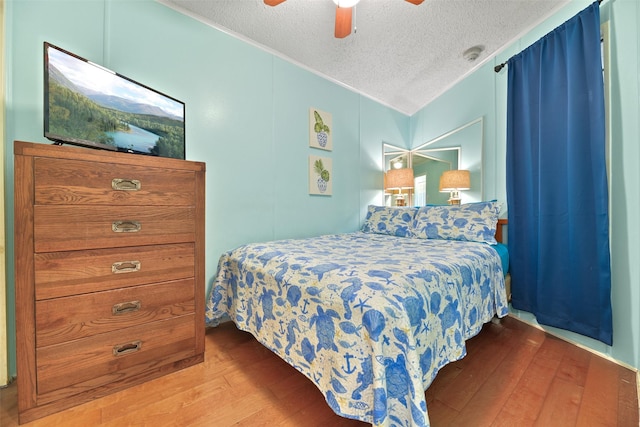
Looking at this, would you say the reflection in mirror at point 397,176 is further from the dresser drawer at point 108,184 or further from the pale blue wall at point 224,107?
the dresser drawer at point 108,184

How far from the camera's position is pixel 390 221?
100 inches

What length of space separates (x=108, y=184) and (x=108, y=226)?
20cm

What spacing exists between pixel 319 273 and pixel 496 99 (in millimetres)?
2391

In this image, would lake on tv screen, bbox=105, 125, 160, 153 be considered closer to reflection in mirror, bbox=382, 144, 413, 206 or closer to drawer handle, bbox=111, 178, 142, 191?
drawer handle, bbox=111, 178, 142, 191

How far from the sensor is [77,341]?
3.44ft

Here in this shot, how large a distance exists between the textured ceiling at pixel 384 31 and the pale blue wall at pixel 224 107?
0.44 feet

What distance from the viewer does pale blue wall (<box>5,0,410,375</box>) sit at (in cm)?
129

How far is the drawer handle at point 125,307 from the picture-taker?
1.13 m

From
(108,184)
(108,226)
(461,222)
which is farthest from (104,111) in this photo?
(461,222)

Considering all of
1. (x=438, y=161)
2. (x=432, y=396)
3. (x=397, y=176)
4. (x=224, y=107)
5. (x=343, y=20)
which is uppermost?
(x=343, y=20)

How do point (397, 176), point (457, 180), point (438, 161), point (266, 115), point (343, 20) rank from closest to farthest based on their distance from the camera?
point (343, 20), point (266, 115), point (457, 180), point (438, 161), point (397, 176)

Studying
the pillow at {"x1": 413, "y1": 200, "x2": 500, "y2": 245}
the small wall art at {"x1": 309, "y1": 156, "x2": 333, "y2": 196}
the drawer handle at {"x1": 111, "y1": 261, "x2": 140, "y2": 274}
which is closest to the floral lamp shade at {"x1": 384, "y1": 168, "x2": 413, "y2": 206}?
the pillow at {"x1": 413, "y1": 200, "x2": 500, "y2": 245}

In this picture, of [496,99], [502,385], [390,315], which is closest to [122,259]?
[390,315]

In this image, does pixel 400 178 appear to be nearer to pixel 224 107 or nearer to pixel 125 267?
pixel 224 107
